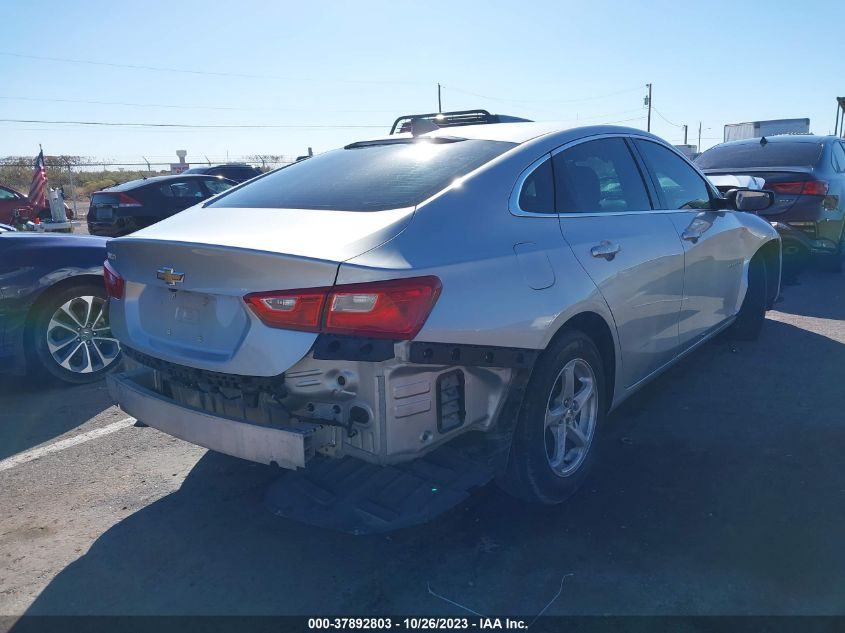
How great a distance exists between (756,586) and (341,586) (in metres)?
1.56

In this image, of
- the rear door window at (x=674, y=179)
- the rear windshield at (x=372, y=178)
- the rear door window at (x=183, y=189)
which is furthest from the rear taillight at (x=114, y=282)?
the rear door window at (x=183, y=189)

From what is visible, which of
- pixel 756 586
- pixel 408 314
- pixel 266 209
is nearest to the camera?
pixel 408 314

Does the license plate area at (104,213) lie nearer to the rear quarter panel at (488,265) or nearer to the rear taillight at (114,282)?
the rear taillight at (114,282)

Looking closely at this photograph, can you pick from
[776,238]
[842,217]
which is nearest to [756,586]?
[776,238]

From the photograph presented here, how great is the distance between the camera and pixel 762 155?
348 inches

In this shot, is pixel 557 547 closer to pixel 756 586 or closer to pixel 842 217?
pixel 756 586

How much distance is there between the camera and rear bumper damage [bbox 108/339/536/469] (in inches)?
94.9

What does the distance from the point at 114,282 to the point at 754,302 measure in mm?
4792

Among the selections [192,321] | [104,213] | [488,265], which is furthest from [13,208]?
[488,265]

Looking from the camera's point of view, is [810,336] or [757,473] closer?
[757,473]

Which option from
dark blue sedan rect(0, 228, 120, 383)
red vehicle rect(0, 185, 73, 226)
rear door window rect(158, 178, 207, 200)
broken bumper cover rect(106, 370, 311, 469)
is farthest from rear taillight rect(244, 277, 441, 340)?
red vehicle rect(0, 185, 73, 226)

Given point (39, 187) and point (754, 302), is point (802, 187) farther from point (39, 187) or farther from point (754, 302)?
point (39, 187)

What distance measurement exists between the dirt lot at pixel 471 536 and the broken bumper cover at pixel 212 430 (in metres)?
0.54

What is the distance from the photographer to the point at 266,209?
10.2 ft
